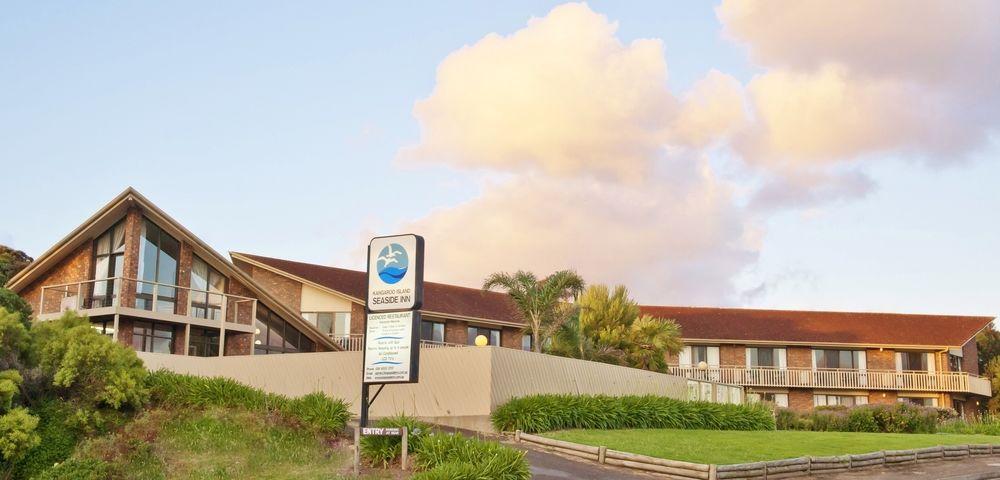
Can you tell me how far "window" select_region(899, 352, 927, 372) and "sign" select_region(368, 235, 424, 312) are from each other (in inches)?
Answer: 1761

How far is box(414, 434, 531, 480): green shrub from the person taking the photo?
623 inches

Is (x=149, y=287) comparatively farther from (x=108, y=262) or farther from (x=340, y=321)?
(x=340, y=321)

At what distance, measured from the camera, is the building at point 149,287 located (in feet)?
110

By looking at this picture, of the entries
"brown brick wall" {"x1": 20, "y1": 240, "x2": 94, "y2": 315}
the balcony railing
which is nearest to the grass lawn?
the balcony railing

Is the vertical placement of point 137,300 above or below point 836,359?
above

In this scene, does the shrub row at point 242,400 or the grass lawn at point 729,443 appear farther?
the grass lawn at point 729,443

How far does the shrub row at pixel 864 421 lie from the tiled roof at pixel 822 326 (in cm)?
2019

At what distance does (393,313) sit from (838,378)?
41.8 m

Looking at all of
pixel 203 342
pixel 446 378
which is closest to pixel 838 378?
pixel 203 342

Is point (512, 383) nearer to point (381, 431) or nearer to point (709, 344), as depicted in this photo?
point (381, 431)

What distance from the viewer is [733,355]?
56.4m

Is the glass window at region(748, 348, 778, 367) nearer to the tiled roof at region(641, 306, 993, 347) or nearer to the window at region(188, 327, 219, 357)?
the tiled roof at region(641, 306, 993, 347)

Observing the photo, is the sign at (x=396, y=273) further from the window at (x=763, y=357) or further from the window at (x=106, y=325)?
the window at (x=763, y=357)

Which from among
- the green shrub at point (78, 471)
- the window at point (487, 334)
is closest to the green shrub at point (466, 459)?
the green shrub at point (78, 471)
